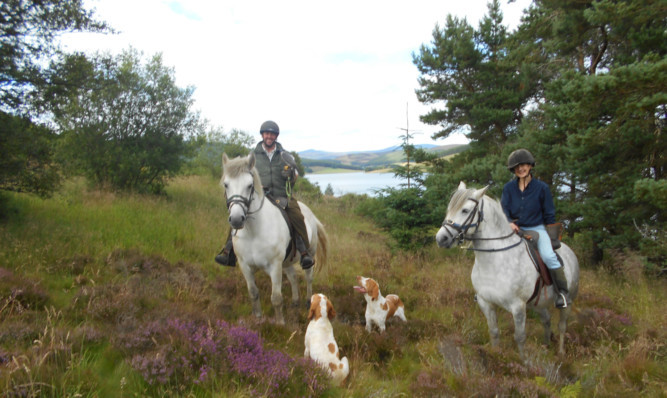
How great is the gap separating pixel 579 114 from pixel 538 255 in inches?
172

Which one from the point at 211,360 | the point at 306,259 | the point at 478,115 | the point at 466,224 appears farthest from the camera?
the point at 478,115

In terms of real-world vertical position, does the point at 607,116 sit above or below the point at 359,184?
above

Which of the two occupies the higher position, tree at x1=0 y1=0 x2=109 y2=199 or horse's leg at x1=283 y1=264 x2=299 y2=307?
tree at x1=0 y1=0 x2=109 y2=199

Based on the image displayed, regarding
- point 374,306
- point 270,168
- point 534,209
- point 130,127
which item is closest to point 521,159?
point 534,209

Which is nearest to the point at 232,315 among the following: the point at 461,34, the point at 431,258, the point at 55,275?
the point at 55,275

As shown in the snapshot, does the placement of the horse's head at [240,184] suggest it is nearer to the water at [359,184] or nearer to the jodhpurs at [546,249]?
the jodhpurs at [546,249]

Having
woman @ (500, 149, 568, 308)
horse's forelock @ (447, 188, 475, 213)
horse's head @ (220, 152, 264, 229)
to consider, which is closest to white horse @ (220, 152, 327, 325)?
horse's head @ (220, 152, 264, 229)

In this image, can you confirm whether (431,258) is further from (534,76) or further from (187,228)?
(534,76)

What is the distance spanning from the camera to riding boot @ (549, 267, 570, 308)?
468 centimetres

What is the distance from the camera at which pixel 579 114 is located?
7.31m

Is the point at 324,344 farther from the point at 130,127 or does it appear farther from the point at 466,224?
the point at 130,127

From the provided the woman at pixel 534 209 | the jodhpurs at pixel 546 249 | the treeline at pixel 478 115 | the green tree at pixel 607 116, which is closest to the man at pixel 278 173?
the woman at pixel 534 209

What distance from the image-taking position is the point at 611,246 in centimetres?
824

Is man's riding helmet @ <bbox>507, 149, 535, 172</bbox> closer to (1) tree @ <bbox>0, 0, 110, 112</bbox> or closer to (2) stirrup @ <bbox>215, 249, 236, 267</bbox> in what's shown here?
(2) stirrup @ <bbox>215, 249, 236, 267</bbox>
